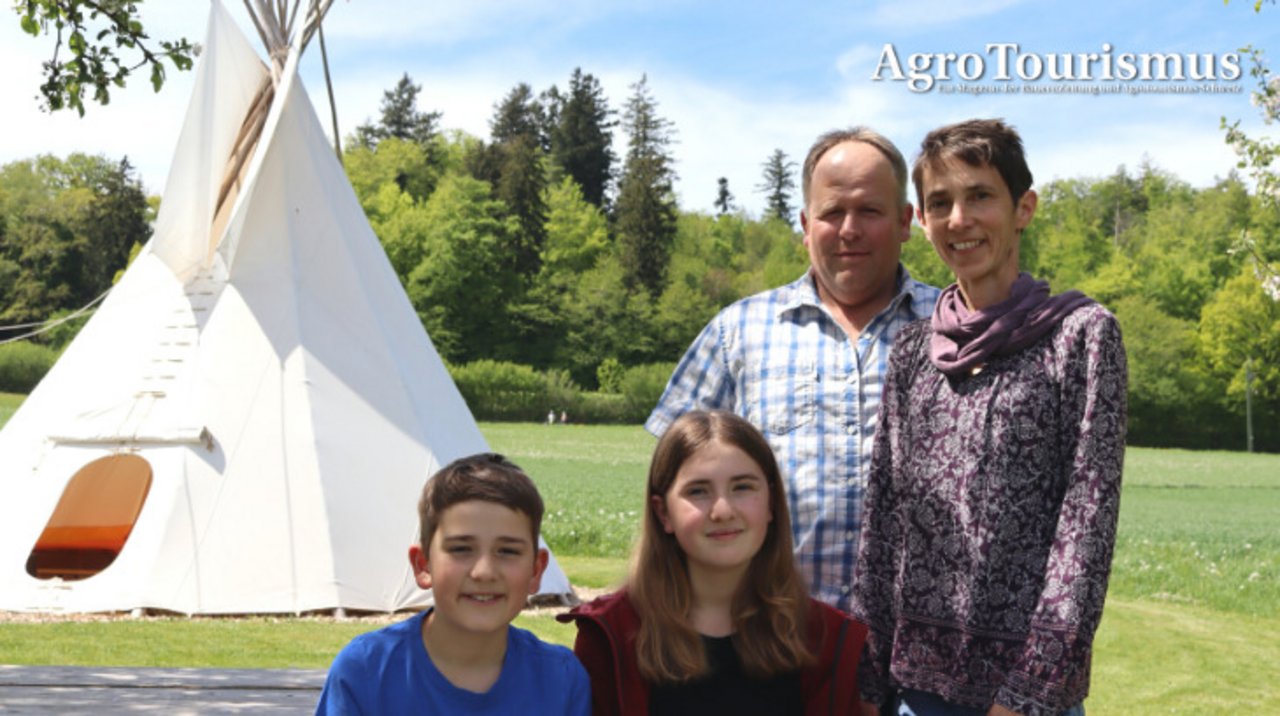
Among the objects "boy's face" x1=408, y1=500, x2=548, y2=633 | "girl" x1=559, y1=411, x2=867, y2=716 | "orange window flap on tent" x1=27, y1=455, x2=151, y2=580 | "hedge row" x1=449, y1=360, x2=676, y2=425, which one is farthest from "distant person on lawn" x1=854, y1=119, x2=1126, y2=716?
"hedge row" x1=449, y1=360, x2=676, y2=425

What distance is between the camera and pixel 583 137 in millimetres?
76062

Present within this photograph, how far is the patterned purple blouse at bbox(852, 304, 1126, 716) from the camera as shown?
90.7 inches

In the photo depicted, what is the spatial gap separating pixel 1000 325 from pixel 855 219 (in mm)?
706

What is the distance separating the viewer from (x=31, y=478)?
947 centimetres

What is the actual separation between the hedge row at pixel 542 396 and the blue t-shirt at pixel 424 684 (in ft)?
142

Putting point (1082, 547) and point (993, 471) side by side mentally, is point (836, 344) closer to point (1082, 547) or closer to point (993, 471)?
point (993, 471)

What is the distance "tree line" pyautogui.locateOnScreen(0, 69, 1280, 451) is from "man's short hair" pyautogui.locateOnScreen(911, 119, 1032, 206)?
44.1 meters

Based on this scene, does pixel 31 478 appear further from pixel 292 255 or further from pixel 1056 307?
pixel 1056 307

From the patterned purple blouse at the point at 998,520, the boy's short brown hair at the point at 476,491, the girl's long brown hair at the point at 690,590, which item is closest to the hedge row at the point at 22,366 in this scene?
the boy's short brown hair at the point at 476,491

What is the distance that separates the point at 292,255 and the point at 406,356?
1.16 m

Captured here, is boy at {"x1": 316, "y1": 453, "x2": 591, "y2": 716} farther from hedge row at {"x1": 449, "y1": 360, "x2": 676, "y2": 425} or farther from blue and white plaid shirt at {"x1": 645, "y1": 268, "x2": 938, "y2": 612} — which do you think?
hedge row at {"x1": 449, "y1": 360, "x2": 676, "y2": 425}

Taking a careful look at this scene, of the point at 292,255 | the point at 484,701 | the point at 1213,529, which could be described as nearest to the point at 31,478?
the point at 292,255

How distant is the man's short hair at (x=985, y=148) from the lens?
2508mm

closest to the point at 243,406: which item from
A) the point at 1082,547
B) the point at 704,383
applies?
the point at 704,383
